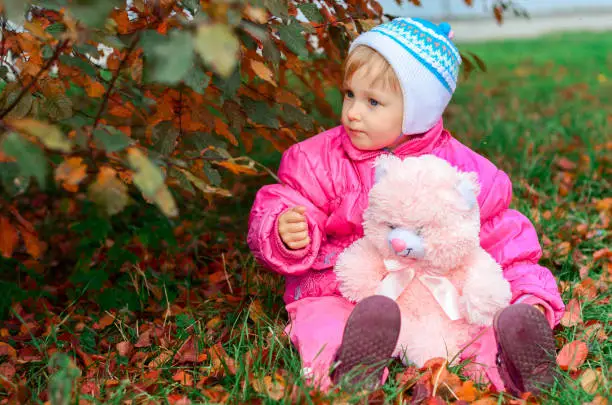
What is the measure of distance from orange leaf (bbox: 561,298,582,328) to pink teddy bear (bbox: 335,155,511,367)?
42 centimetres

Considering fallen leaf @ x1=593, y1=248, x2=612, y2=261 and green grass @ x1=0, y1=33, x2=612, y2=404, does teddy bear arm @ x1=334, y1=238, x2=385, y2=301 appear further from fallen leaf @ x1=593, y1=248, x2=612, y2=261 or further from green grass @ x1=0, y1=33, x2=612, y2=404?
fallen leaf @ x1=593, y1=248, x2=612, y2=261

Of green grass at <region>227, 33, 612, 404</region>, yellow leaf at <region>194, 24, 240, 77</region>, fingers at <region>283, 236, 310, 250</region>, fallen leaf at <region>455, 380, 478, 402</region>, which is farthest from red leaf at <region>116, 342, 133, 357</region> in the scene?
yellow leaf at <region>194, 24, 240, 77</region>

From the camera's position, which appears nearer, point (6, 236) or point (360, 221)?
point (6, 236)

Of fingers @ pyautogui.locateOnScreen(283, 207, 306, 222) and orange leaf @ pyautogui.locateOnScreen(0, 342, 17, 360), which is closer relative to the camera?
fingers @ pyautogui.locateOnScreen(283, 207, 306, 222)

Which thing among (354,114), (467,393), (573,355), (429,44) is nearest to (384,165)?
(354,114)

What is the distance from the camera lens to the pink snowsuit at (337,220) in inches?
89.2

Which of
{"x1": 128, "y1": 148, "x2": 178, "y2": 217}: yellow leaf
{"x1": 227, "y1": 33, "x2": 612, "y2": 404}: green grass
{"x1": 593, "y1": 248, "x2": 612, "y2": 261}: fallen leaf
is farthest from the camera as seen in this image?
{"x1": 593, "y1": 248, "x2": 612, "y2": 261}: fallen leaf

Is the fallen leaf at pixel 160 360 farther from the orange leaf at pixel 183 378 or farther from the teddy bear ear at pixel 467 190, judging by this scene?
the teddy bear ear at pixel 467 190

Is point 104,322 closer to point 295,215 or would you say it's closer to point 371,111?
point 295,215

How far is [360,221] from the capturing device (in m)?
2.35

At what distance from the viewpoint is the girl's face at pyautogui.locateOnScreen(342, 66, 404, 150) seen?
7.43 feet

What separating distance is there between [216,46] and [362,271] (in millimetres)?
1146

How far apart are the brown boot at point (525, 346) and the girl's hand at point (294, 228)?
2.05 feet

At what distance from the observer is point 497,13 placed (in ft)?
10.3
